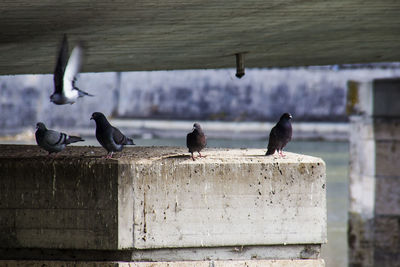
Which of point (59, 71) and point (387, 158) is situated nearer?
point (59, 71)

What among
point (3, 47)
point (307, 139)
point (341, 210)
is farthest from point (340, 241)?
point (307, 139)

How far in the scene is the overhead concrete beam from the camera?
7.55 metres

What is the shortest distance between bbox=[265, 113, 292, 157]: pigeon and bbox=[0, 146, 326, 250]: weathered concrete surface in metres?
0.49

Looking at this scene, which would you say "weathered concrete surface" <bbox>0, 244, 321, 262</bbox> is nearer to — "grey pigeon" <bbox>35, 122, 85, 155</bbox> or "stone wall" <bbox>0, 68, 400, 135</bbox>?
"grey pigeon" <bbox>35, 122, 85, 155</bbox>

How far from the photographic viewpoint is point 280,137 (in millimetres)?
7602

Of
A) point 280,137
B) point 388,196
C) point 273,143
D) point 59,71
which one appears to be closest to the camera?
point 273,143

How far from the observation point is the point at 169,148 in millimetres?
7969

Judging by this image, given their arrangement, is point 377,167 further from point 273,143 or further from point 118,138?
point 118,138

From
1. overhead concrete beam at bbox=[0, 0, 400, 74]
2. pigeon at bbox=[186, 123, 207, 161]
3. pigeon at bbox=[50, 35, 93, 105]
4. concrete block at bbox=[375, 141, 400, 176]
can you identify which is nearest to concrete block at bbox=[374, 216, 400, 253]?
concrete block at bbox=[375, 141, 400, 176]

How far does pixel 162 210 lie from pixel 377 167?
9172 mm

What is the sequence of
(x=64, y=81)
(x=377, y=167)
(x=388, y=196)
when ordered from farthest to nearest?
(x=377, y=167), (x=388, y=196), (x=64, y=81)

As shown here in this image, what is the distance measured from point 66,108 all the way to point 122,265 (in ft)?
144

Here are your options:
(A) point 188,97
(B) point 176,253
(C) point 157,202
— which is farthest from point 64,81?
(A) point 188,97

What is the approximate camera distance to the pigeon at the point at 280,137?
293 inches
